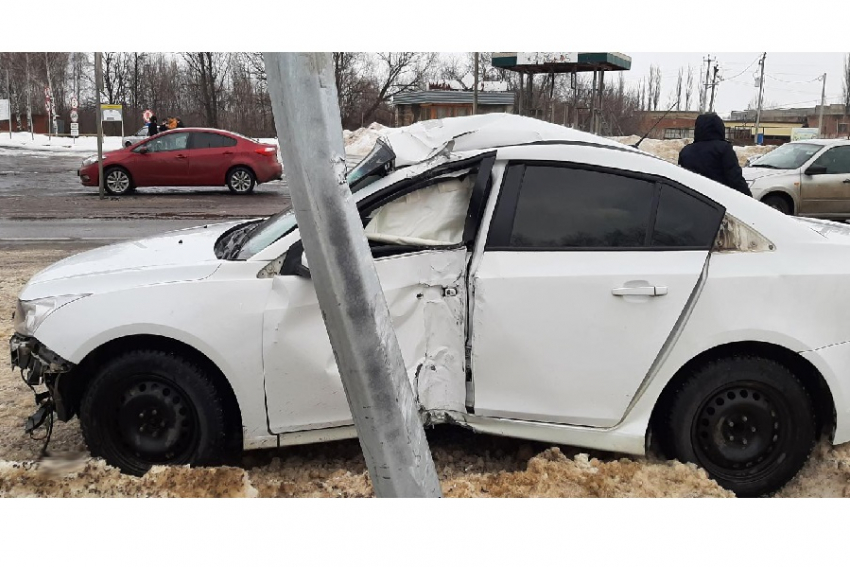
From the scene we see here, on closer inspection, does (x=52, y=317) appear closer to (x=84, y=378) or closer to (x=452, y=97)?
(x=84, y=378)

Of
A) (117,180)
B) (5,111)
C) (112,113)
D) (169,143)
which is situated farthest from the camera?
(5,111)

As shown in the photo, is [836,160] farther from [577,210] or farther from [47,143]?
[47,143]

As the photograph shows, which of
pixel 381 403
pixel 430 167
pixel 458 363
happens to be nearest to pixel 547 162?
pixel 430 167

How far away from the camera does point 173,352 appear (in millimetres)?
3479

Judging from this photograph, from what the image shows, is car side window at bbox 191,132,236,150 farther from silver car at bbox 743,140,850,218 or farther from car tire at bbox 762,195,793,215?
car tire at bbox 762,195,793,215

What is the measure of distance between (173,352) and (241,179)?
15.6m

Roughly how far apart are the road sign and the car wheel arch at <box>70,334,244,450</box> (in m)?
21.0

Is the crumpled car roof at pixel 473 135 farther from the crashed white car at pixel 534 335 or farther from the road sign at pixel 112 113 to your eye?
the road sign at pixel 112 113

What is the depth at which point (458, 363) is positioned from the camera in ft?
11.3

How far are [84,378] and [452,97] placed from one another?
19.6 meters

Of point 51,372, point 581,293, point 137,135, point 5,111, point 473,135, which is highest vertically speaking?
point 5,111

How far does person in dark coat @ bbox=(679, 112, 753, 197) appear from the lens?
21.5 feet

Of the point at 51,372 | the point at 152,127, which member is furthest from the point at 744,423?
the point at 152,127

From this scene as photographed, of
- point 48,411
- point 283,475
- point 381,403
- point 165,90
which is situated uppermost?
point 165,90
